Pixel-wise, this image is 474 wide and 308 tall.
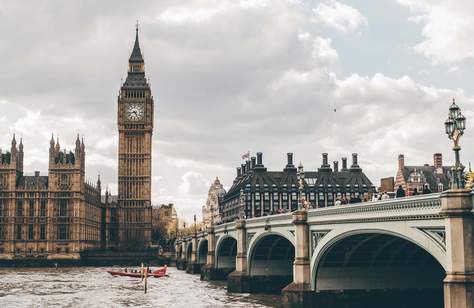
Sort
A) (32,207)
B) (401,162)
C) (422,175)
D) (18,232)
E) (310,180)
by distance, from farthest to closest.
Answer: (310,180) → (32,207) → (18,232) → (401,162) → (422,175)

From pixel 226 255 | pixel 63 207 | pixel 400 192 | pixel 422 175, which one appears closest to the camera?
pixel 400 192

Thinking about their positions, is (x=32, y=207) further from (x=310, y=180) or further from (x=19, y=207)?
(x=310, y=180)

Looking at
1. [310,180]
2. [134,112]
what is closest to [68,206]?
[134,112]

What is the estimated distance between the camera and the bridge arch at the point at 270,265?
195ft

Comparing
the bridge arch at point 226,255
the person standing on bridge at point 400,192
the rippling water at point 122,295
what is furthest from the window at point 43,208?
the person standing on bridge at point 400,192

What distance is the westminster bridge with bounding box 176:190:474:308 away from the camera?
2417 cm

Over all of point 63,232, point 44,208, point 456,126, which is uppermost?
point 44,208

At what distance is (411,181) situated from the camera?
336 feet

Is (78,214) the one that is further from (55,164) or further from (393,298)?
(393,298)

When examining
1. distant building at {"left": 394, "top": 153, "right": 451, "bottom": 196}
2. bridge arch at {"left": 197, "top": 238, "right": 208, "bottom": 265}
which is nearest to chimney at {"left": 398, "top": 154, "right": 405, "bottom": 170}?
distant building at {"left": 394, "top": 153, "right": 451, "bottom": 196}

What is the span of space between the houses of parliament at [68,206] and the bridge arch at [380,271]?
333 feet

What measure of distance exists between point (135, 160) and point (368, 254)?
123595 mm

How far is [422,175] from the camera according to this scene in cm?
10312

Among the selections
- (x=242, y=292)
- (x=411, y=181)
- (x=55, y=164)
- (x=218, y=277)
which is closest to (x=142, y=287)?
(x=218, y=277)
